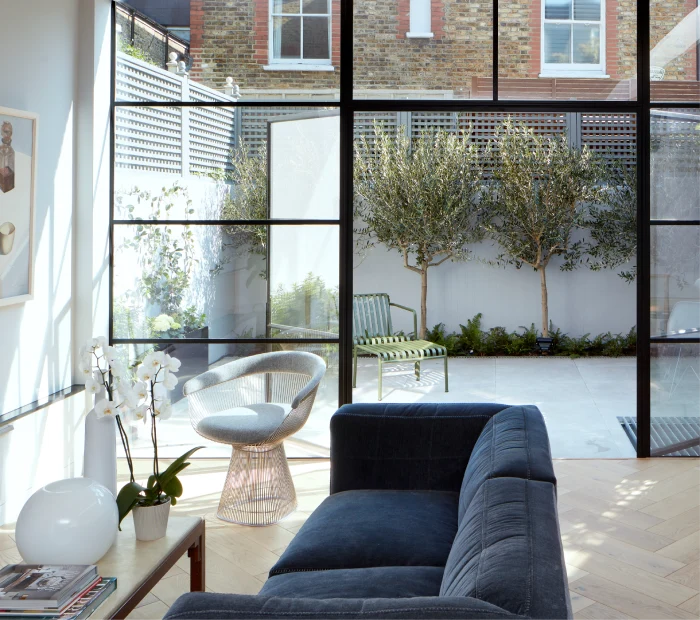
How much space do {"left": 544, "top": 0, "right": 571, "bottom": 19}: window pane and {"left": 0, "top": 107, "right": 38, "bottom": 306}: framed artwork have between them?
2.86 m

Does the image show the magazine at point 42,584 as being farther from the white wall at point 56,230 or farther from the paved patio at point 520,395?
the paved patio at point 520,395

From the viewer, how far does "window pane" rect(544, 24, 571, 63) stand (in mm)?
4516

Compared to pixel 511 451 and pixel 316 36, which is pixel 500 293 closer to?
pixel 316 36

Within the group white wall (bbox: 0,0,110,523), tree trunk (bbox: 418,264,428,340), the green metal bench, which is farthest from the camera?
tree trunk (bbox: 418,264,428,340)

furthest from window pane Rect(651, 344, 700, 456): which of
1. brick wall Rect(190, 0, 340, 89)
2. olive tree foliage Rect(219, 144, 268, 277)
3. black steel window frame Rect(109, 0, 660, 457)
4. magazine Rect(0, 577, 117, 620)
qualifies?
magazine Rect(0, 577, 117, 620)

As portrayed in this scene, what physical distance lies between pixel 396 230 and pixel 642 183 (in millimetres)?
4872

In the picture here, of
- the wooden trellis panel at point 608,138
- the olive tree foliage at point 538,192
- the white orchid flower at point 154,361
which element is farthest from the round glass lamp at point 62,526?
the wooden trellis panel at point 608,138

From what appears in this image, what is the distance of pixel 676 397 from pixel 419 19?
2.66 metres

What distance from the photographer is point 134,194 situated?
460 centimetres

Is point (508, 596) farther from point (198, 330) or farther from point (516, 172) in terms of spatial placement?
point (516, 172)

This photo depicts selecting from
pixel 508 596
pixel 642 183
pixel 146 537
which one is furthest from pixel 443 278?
pixel 508 596

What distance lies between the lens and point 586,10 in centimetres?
455

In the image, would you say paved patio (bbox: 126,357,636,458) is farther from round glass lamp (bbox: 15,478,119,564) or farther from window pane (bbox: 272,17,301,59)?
round glass lamp (bbox: 15,478,119,564)

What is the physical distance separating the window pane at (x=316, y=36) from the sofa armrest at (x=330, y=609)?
374 cm
